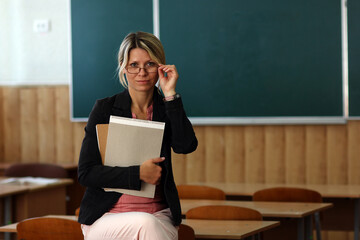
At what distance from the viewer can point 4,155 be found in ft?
20.3

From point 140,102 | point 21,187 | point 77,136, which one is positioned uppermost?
point 140,102

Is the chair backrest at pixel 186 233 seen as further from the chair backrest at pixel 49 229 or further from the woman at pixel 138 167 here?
the woman at pixel 138 167

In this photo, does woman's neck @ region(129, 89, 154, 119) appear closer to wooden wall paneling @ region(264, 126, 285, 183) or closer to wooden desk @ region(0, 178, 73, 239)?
wooden desk @ region(0, 178, 73, 239)

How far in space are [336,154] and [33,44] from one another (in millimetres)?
3259

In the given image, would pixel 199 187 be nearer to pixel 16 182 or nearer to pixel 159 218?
pixel 16 182

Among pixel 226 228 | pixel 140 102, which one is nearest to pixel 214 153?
pixel 226 228

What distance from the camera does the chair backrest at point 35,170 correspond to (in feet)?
17.0

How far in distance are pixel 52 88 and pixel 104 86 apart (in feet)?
2.10

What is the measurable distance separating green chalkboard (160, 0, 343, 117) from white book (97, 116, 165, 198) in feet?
11.2

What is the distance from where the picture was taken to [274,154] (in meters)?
5.22

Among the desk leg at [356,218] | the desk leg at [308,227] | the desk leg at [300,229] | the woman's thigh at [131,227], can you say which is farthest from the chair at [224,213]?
the woman's thigh at [131,227]

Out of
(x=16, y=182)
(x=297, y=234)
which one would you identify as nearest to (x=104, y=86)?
(x=16, y=182)

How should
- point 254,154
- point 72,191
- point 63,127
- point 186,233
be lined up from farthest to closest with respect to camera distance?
point 63,127 → point 72,191 → point 254,154 → point 186,233

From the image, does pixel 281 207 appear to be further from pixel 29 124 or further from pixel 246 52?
pixel 29 124
